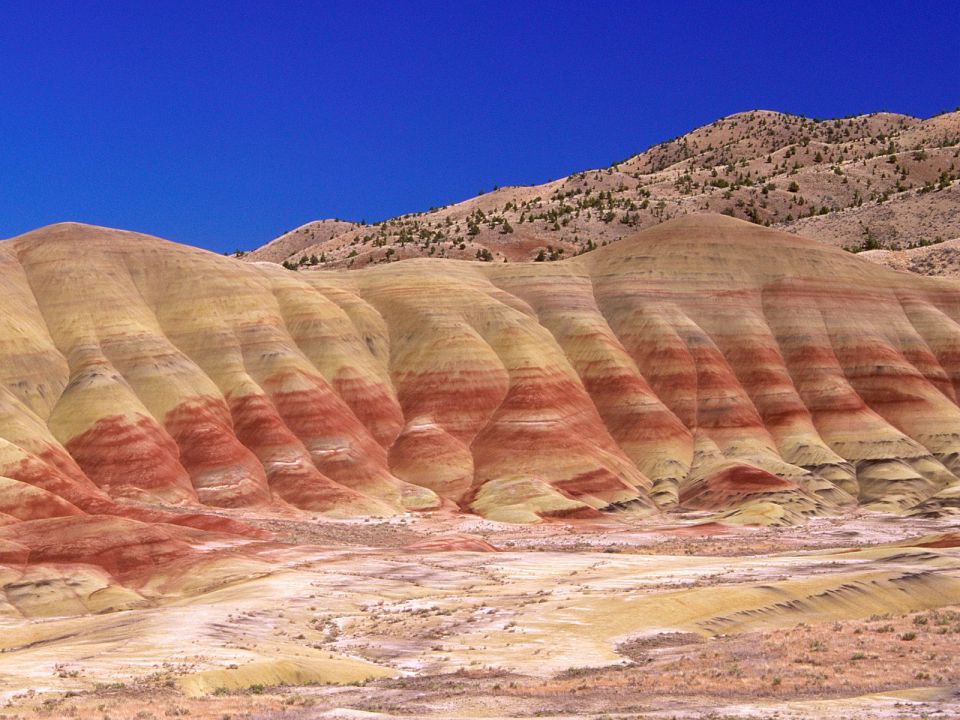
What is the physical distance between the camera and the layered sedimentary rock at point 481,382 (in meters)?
84.4

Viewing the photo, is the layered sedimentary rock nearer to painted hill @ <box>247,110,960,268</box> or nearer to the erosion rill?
the erosion rill

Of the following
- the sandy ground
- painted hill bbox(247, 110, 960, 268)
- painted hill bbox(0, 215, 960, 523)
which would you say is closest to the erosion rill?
painted hill bbox(0, 215, 960, 523)

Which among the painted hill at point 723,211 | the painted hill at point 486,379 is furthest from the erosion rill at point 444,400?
the painted hill at point 723,211

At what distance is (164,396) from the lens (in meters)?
89.8

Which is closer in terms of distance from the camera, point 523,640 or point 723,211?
point 523,640

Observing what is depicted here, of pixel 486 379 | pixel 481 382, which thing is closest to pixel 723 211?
pixel 486 379

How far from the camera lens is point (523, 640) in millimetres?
41000

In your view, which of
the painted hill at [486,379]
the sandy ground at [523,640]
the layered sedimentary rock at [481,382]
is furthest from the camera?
the painted hill at [486,379]

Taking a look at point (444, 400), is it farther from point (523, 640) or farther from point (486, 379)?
point (523, 640)

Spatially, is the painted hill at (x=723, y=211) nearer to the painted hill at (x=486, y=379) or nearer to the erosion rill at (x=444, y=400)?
the painted hill at (x=486, y=379)

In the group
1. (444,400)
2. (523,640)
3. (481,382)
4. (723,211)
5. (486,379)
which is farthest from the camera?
(723,211)

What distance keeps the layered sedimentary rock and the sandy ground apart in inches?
742

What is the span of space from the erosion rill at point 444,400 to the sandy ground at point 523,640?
256 cm

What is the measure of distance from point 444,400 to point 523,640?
184 ft
